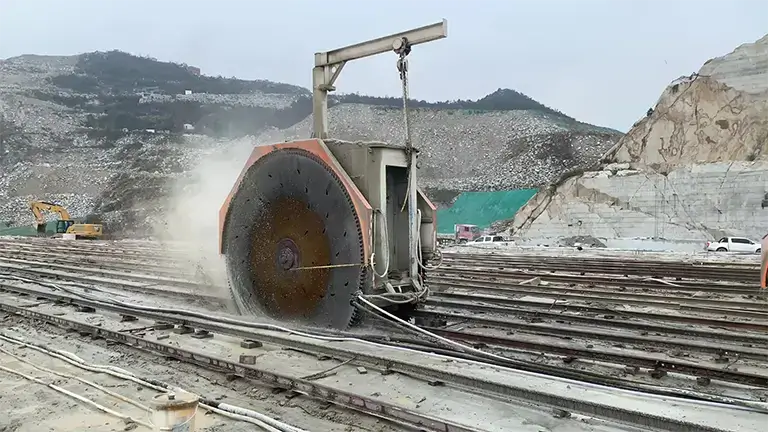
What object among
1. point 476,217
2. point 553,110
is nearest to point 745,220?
point 476,217

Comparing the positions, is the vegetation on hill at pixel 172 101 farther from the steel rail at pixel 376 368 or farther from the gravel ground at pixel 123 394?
the gravel ground at pixel 123 394

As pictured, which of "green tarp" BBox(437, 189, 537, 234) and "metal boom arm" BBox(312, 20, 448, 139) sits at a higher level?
"metal boom arm" BBox(312, 20, 448, 139)

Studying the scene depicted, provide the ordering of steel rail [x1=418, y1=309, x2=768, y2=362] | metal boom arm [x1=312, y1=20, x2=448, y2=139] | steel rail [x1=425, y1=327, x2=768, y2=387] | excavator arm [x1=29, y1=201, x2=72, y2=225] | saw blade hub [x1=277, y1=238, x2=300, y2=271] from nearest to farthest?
steel rail [x1=425, y1=327, x2=768, y2=387] → steel rail [x1=418, y1=309, x2=768, y2=362] → metal boom arm [x1=312, y1=20, x2=448, y2=139] → saw blade hub [x1=277, y1=238, x2=300, y2=271] → excavator arm [x1=29, y1=201, x2=72, y2=225]

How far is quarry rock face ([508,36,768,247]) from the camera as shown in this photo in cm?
3075

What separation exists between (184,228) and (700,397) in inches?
465

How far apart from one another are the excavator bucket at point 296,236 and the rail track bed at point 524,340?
65 centimetres

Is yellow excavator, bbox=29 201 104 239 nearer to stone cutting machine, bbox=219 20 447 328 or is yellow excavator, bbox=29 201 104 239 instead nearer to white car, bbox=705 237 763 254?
stone cutting machine, bbox=219 20 447 328

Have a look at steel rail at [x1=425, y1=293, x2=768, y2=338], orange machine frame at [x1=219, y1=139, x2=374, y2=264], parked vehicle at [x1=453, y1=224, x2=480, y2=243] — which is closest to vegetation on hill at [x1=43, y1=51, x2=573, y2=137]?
parked vehicle at [x1=453, y1=224, x2=480, y2=243]

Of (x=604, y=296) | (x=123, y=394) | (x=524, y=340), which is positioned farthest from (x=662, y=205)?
(x=123, y=394)

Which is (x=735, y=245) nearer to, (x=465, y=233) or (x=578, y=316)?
(x=465, y=233)

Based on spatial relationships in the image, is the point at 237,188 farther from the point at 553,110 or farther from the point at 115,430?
the point at 553,110

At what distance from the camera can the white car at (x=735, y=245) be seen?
2722cm

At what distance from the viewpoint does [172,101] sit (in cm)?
11206

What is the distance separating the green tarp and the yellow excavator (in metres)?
23.5
